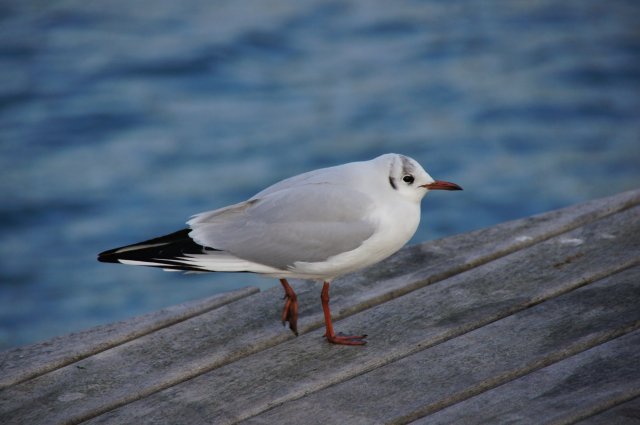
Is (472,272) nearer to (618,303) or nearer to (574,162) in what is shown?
(618,303)

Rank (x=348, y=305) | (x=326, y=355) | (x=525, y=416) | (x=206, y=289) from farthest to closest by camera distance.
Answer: (x=206, y=289) < (x=348, y=305) < (x=326, y=355) < (x=525, y=416)

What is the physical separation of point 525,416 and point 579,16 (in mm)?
8698

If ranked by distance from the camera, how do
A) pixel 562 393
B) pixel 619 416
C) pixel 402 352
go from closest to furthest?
pixel 619 416
pixel 562 393
pixel 402 352

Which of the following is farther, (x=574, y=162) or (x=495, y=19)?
(x=495, y=19)

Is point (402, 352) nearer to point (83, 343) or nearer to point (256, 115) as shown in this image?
point (83, 343)

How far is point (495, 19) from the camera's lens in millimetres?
10719

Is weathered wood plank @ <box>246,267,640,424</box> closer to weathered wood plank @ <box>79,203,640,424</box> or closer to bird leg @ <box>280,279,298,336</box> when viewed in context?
weathered wood plank @ <box>79,203,640,424</box>

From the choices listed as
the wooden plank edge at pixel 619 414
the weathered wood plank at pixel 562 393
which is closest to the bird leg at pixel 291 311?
the weathered wood plank at pixel 562 393

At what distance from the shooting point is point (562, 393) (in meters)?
2.76

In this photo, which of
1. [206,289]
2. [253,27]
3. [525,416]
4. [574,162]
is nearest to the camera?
[525,416]

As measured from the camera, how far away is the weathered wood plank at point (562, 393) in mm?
2666

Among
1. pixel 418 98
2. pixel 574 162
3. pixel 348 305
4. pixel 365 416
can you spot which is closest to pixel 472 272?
pixel 348 305

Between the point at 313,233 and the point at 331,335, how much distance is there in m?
0.34

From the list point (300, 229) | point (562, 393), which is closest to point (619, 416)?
point (562, 393)
